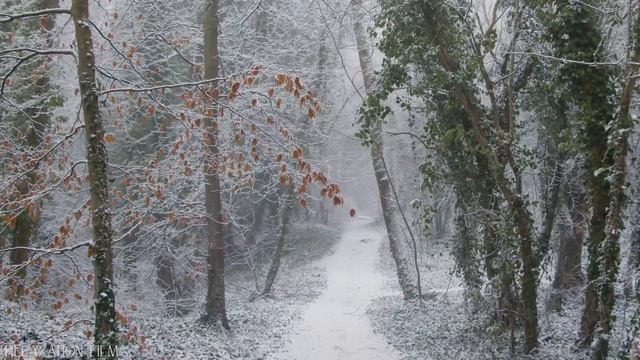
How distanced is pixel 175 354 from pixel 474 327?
18.8 ft

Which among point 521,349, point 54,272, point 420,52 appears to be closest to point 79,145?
point 54,272

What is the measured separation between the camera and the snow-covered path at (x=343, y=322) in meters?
11.0

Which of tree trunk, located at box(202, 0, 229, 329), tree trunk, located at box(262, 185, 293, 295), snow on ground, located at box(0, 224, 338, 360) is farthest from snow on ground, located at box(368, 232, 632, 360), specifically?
tree trunk, located at box(262, 185, 293, 295)

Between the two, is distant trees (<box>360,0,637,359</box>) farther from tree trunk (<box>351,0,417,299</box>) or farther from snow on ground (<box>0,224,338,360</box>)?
tree trunk (<box>351,0,417,299</box>)

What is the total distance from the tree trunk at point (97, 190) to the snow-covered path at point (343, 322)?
19.9 ft

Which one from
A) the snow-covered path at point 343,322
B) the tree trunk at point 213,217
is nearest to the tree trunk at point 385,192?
the snow-covered path at point 343,322

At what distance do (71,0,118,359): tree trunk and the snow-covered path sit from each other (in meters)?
6.06

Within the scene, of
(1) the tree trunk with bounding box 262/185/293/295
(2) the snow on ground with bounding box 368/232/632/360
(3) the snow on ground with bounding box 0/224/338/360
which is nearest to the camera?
(3) the snow on ground with bounding box 0/224/338/360

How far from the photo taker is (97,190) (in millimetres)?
5023

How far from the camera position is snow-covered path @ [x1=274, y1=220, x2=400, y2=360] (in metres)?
11.0

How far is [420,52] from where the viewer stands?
9086mm

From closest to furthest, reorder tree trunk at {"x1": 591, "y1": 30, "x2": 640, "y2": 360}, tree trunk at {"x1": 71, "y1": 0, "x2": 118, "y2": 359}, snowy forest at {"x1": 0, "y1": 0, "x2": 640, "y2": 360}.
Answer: tree trunk at {"x1": 71, "y1": 0, "x2": 118, "y2": 359} → snowy forest at {"x1": 0, "y1": 0, "x2": 640, "y2": 360} → tree trunk at {"x1": 591, "y1": 30, "x2": 640, "y2": 360}

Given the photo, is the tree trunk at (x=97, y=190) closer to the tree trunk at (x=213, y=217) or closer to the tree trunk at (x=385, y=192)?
the tree trunk at (x=213, y=217)

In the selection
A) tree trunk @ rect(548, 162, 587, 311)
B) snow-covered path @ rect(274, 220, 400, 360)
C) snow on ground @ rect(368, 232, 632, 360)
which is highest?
tree trunk @ rect(548, 162, 587, 311)
